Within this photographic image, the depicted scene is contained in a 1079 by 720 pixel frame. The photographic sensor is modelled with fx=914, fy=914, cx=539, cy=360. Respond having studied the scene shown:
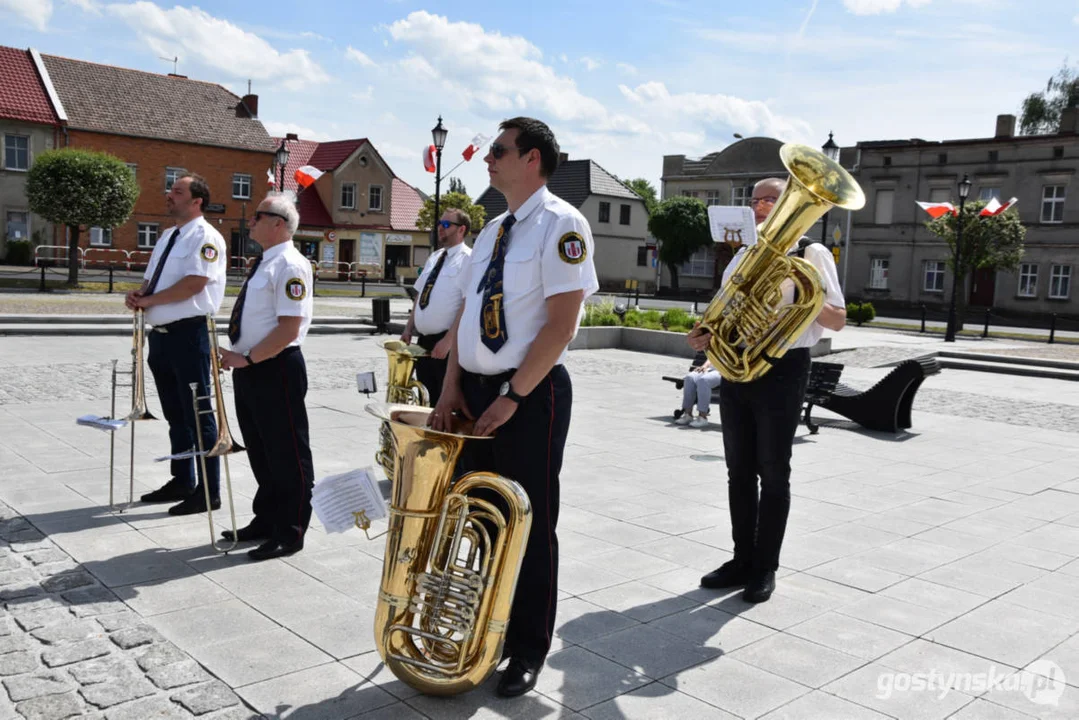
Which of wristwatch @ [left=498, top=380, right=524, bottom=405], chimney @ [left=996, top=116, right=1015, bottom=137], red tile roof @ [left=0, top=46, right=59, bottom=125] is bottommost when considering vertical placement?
wristwatch @ [left=498, top=380, right=524, bottom=405]

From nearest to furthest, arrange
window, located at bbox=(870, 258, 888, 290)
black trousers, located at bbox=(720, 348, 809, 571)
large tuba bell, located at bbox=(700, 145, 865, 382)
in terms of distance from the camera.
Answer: large tuba bell, located at bbox=(700, 145, 865, 382), black trousers, located at bbox=(720, 348, 809, 571), window, located at bbox=(870, 258, 888, 290)

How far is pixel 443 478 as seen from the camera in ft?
10.6

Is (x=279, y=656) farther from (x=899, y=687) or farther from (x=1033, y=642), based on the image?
(x=1033, y=642)

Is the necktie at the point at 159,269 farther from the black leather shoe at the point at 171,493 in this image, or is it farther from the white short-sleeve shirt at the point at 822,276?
the white short-sleeve shirt at the point at 822,276

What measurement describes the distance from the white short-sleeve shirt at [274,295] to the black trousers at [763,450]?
2327 millimetres

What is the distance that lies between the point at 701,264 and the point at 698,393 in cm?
4573

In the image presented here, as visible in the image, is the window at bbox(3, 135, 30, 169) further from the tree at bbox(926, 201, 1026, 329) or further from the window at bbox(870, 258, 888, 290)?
the window at bbox(870, 258, 888, 290)

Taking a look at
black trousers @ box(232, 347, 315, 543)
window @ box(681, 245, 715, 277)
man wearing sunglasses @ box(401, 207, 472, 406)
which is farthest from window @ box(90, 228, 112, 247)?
black trousers @ box(232, 347, 315, 543)

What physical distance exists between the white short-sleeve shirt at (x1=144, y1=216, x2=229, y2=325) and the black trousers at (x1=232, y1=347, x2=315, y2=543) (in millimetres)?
836

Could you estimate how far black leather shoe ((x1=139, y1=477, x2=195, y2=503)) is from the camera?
5945 millimetres

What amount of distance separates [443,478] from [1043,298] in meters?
43.8

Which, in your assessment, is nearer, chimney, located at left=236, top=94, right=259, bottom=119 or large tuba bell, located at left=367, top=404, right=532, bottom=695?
large tuba bell, located at left=367, top=404, right=532, bottom=695

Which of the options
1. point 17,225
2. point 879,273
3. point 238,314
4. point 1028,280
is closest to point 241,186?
point 17,225

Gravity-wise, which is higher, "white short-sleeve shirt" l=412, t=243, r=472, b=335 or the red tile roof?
the red tile roof
